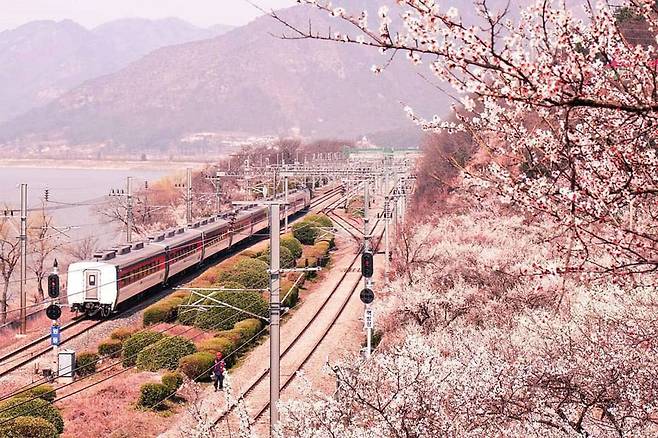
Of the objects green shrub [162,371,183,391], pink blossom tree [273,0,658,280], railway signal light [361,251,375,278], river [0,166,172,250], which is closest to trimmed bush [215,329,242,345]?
green shrub [162,371,183,391]

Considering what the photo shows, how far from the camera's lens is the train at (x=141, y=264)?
76.6 ft

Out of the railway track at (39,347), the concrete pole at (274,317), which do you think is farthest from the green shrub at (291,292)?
the concrete pole at (274,317)

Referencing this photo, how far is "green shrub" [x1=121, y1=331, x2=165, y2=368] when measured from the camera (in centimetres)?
1884

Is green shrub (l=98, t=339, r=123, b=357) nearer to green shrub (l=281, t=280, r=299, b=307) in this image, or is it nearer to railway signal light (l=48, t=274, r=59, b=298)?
railway signal light (l=48, t=274, r=59, b=298)

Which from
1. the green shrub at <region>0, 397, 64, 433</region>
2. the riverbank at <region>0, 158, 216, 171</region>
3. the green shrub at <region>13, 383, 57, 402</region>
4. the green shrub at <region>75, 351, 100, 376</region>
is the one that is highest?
the green shrub at <region>0, 397, 64, 433</region>

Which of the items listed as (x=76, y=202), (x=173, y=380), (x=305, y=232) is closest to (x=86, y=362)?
(x=173, y=380)

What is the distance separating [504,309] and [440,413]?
9900 millimetres

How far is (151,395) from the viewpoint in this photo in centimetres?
1609

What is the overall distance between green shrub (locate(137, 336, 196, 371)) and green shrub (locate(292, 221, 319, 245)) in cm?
2070

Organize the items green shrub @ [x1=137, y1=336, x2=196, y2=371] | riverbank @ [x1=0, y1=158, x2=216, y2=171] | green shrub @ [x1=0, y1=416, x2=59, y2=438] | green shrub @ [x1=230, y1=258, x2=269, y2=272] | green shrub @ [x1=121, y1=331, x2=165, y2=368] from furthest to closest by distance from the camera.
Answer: riverbank @ [x1=0, y1=158, x2=216, y2=171]
green shrub @ [x1=230, y1=258, x2=269, y2=272]
green shrub @ [x1=121, y1=331, x2=165, y2=368]
green shrub @ [x1=137, y1=336, x2=196, y2=371]
green shrub @ [x1=0, y1=416, x2=59, y2=438]

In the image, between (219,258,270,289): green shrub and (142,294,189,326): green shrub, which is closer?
(142,294,189,326): green shrub

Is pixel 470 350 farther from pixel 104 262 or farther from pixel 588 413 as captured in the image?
pixel 104 262

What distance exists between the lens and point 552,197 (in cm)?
477

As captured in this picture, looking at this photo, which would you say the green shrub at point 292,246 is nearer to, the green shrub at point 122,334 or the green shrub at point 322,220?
the green shrub at point 322,220
